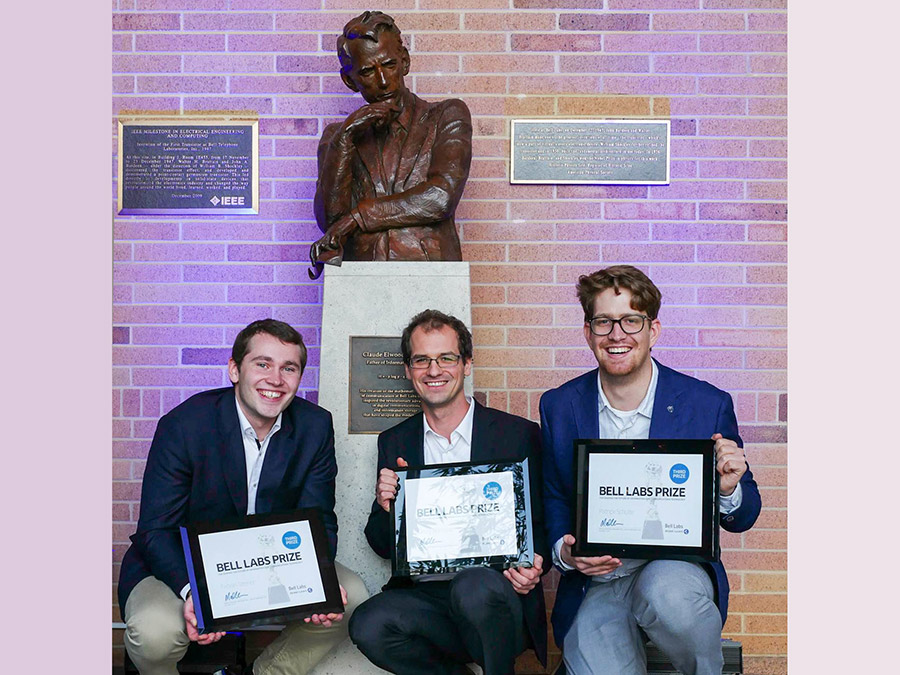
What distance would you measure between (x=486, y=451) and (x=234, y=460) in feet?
2.69

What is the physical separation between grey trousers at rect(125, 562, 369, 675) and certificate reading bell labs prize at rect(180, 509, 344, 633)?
0.43 feet

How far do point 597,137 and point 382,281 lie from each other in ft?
4.87

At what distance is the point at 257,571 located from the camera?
298cm

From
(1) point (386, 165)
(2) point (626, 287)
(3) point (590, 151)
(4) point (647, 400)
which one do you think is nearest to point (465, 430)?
(4) point (647, 400)

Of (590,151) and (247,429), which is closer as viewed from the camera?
(247,429)

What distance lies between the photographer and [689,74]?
15.3ft

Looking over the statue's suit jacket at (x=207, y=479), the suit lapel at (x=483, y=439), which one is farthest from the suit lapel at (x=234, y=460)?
the suit lapel at (x=483, y=439)

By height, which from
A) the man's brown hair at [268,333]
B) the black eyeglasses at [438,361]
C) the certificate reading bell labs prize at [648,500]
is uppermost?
the man's brown hair at [268,333]

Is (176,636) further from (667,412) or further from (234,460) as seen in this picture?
(667,412)

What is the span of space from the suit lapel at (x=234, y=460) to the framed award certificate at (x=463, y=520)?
1.70ft

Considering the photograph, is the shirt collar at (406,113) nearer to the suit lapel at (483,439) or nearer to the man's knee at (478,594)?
the suit lapel at (483,439)

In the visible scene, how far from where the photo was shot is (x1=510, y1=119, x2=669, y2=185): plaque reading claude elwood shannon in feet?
15.2

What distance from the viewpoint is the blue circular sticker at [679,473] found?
9.68ft

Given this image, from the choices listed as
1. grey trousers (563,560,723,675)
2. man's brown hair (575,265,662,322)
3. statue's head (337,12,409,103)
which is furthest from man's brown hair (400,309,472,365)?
statue's head (337,12,409,103)
